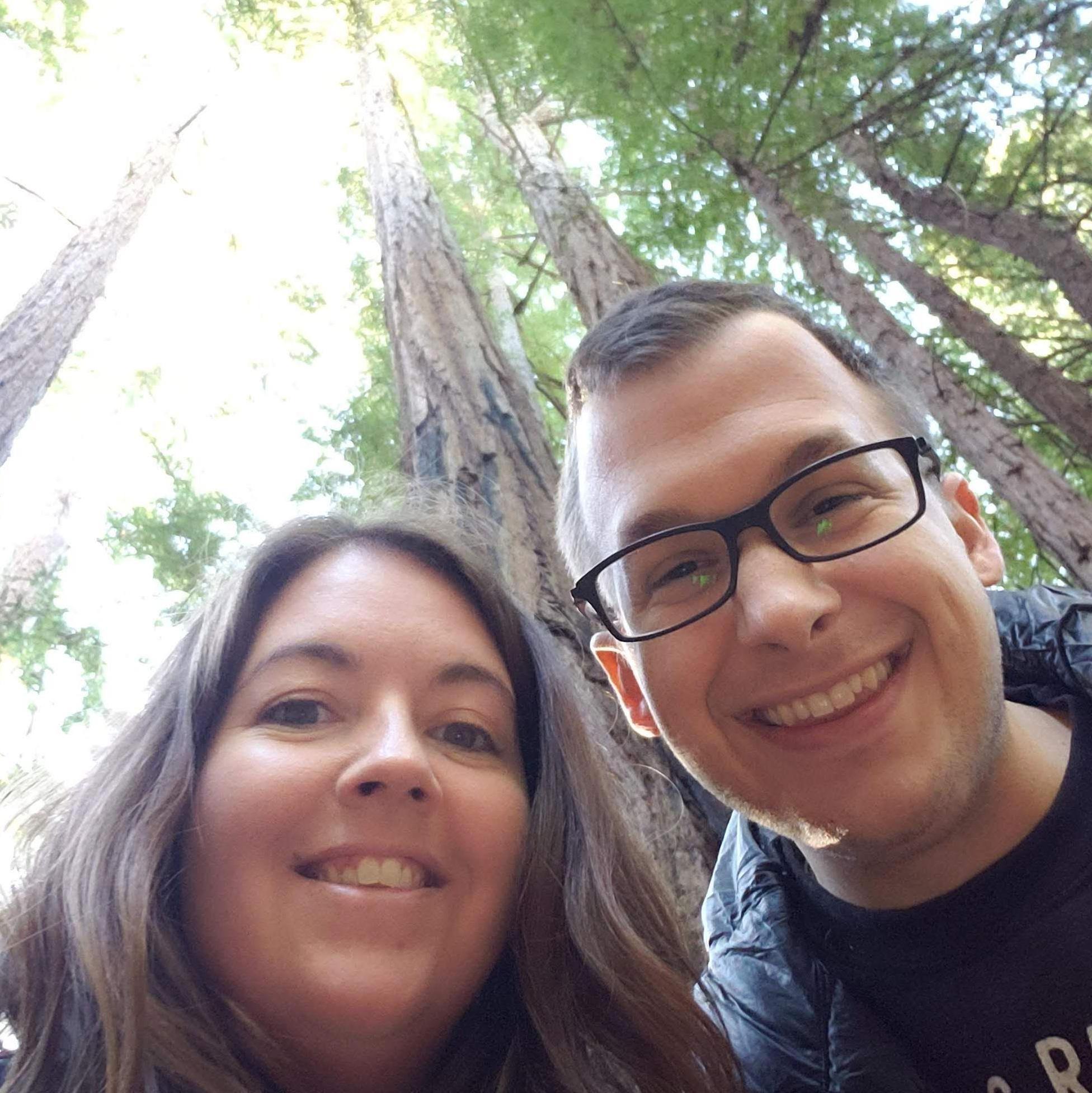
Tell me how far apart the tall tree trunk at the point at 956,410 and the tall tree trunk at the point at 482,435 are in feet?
5.63

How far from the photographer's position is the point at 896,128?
4945 mm

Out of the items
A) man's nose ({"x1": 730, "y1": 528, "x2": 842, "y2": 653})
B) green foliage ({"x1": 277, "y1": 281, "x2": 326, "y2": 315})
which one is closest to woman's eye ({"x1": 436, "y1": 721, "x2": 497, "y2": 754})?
man's nose ({"x1": 730, "y1": 528, "x2": 842, "y2": 653})

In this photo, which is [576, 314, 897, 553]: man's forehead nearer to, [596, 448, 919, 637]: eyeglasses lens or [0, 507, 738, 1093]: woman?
[596, 448, 919, 637]: eyeglasses lens

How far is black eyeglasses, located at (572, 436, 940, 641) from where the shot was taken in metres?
1.42

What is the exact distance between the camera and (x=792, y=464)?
4.85ft

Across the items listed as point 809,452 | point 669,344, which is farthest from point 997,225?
point 809,452

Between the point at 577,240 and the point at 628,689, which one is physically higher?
the point at 577,240

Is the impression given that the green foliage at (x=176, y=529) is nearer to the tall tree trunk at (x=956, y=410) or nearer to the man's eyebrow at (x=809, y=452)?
the tall tree trunk at (x=956, y=410)

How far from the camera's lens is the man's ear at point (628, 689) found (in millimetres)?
1831

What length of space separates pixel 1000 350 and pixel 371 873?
16.0 ft

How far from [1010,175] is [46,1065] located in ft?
21.4

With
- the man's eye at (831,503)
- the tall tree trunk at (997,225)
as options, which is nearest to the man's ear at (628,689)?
the man's eye at (831,503)

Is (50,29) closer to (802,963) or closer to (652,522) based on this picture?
(652,522)

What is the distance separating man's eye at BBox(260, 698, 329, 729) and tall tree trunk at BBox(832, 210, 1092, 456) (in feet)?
14.4
